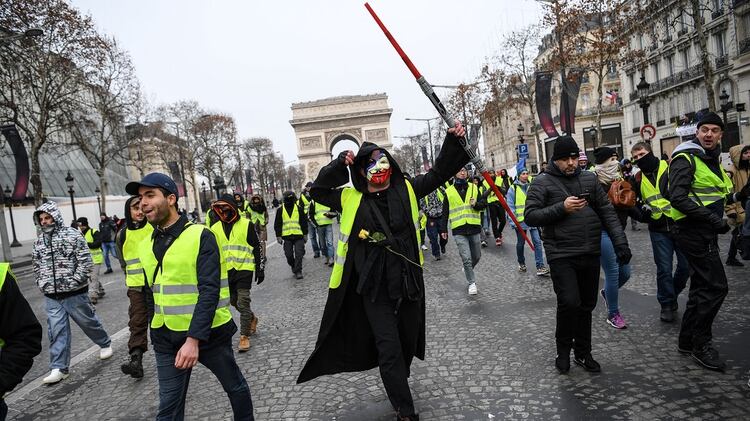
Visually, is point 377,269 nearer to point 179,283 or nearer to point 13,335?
point 179,283

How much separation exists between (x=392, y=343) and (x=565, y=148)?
2.03 meters

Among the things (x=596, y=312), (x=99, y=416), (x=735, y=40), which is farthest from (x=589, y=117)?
(x=99, y=416)

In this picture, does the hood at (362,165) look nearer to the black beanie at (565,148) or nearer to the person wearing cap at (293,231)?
the black beanie at (565,148)

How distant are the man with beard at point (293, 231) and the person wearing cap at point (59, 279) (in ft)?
17.6

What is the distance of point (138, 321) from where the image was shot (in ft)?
18.1

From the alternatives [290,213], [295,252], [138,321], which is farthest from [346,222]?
[290,213]

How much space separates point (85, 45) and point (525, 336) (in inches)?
1009

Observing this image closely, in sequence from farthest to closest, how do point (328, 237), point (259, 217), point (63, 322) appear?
point (259, 217) < point (328, 237) < point (63, 322)

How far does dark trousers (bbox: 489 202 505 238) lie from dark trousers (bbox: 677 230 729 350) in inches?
334

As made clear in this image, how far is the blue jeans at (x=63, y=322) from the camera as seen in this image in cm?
550

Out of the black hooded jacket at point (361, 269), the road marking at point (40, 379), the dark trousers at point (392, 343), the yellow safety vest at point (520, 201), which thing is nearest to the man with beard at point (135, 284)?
the road marking at point (40, 379)

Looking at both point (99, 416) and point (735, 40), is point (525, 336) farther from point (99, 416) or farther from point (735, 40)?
point (735, 40)

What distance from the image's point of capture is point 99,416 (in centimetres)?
432

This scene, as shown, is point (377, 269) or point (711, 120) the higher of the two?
point (711, 120)
